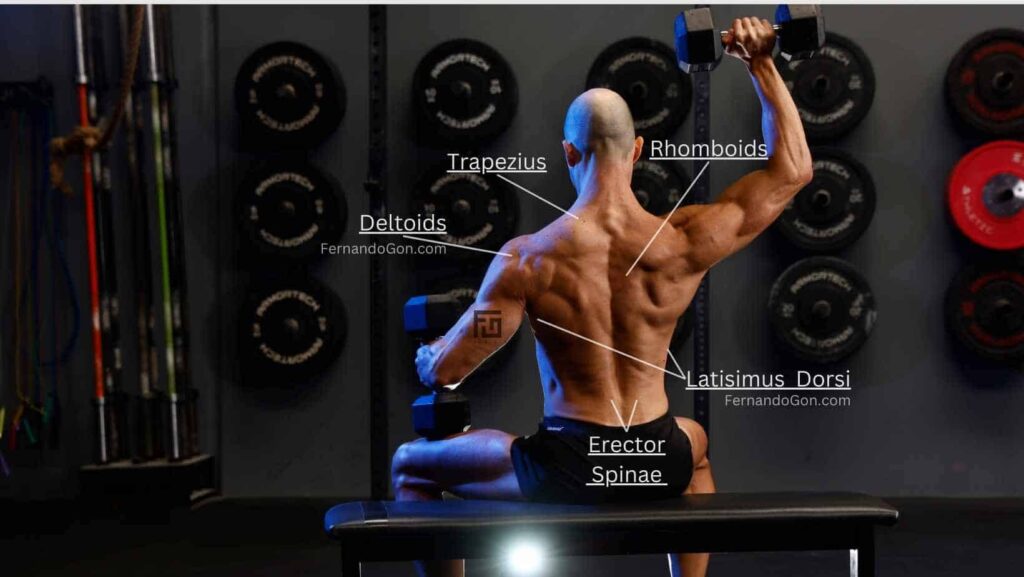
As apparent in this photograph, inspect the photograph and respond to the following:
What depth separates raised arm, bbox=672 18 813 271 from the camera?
1.77 m

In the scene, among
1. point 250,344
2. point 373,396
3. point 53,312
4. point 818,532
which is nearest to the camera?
point 818,532

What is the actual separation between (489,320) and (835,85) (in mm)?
1986

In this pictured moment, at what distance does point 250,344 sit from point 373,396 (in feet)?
2.37

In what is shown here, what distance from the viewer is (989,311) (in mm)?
3242

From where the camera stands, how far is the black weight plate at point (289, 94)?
11.2 ft

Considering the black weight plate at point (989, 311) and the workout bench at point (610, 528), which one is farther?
the black weight plate at point (989, 311)

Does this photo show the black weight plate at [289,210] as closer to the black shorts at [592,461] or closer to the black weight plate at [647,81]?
the black weight plate at [647,81]

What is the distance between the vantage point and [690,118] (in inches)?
135

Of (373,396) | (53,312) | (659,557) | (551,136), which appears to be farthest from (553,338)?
(53,312)

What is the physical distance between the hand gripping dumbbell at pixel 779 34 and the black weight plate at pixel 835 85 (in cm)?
156

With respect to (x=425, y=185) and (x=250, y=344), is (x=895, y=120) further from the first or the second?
(x=250, y=344)

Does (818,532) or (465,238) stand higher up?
(465,238)

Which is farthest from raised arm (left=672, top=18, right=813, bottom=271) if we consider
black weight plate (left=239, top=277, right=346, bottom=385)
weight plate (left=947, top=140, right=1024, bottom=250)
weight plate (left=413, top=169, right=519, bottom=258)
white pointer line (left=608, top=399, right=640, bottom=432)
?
black weight plate (left=239, top=277, right=346, bottom=385)

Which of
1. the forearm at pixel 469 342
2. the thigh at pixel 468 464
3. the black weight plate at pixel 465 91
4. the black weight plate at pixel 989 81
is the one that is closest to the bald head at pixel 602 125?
the forearm at pixel 469 342
